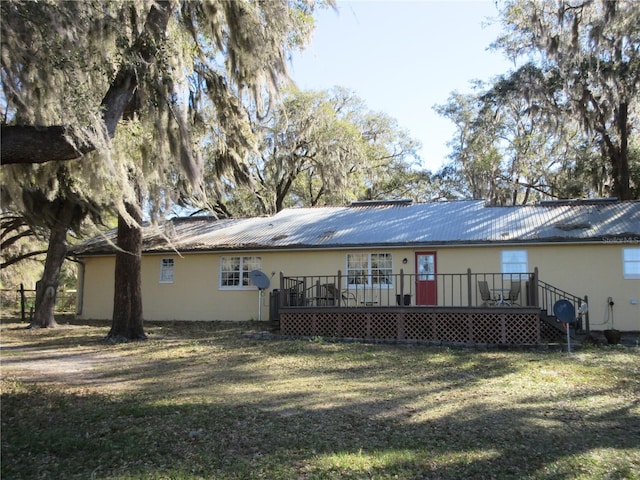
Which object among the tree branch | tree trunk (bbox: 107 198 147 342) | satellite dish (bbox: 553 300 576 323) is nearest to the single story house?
tree trunk (bbox: 107 198 147 342)

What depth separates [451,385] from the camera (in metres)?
7.92

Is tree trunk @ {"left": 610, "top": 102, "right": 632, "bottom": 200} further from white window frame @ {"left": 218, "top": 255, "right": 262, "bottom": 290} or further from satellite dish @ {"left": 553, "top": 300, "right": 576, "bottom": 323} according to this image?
white window frame @ {"left": 218, "top": 255, "right": 262, "bottom": 290}

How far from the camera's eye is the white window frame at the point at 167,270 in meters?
18.3

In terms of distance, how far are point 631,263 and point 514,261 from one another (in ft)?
9.82

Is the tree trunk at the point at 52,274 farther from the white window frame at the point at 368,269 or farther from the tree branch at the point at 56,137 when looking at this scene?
the tree branch at the point at 56,137

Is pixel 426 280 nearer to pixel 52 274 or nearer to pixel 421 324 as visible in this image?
pixel 421 324

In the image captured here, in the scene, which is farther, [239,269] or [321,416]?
[239,269]

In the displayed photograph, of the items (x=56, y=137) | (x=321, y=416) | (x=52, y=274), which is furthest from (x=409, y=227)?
(x=56, y=137)

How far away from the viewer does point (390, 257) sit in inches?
637

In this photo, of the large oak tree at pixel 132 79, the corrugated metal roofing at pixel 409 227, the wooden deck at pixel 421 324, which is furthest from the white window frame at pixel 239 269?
the large oak tree at pixel 132 79

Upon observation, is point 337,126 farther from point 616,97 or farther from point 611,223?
point 611,223

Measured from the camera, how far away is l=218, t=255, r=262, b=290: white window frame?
687 inches

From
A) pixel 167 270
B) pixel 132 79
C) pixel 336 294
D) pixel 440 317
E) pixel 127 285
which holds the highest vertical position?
pixel 132 79

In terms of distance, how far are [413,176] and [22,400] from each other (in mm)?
28252
